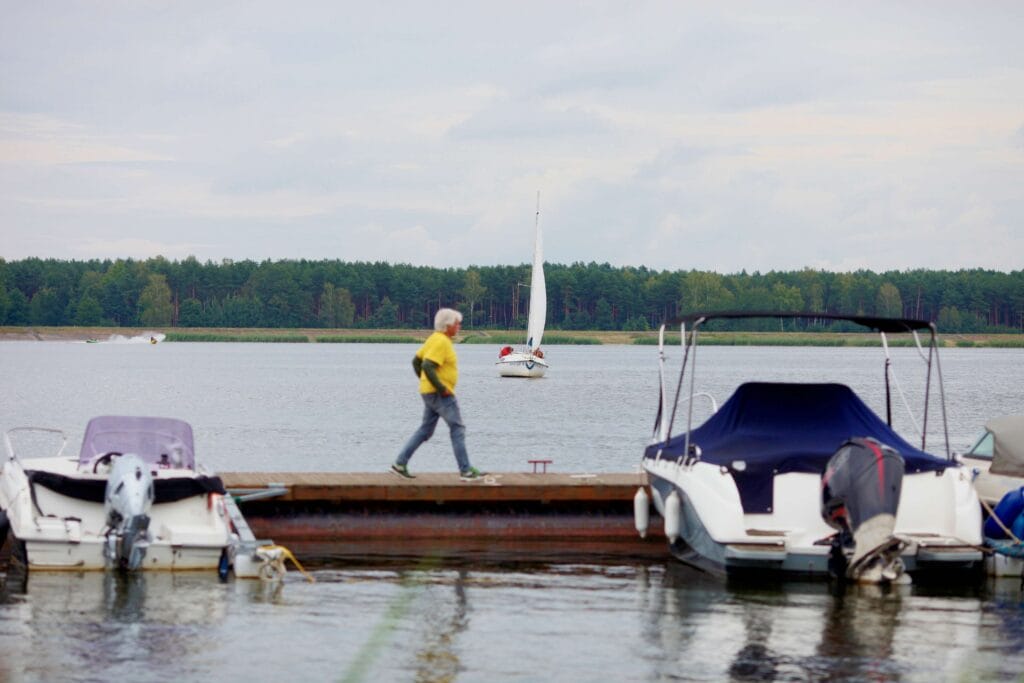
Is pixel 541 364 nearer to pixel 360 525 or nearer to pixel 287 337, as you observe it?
pixel 360 525

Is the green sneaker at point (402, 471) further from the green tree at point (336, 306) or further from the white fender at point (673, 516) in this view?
the green tree at point (336, 306)

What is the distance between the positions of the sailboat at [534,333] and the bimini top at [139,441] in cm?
5352

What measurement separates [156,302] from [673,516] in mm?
175993

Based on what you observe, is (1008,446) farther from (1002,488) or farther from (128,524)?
(128,524)

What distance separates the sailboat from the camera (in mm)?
69562

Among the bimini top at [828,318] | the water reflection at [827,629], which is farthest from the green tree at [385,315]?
the water reflection at [827,629]

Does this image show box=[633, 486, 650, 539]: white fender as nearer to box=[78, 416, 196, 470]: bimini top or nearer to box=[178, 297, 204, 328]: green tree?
box=[78, 416, 196, 470]: bimini top

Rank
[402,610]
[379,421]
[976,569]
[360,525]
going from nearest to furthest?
[402,610], [976,569], [360,525], [379,421]

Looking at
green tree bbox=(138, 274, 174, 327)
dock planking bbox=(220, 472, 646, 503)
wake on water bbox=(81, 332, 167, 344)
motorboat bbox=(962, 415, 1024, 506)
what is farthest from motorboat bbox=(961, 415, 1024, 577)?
green tree bbox=(138, 274, 174, 327)

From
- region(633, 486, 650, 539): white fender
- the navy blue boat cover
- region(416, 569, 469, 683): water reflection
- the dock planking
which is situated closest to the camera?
region(416, 569, 469, 683): water reflection

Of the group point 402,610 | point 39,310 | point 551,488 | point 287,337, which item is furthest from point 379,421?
point 39,310

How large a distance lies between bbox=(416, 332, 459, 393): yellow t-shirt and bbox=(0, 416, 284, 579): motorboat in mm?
2628

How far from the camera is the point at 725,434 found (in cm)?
1476

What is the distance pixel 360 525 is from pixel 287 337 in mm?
155547
